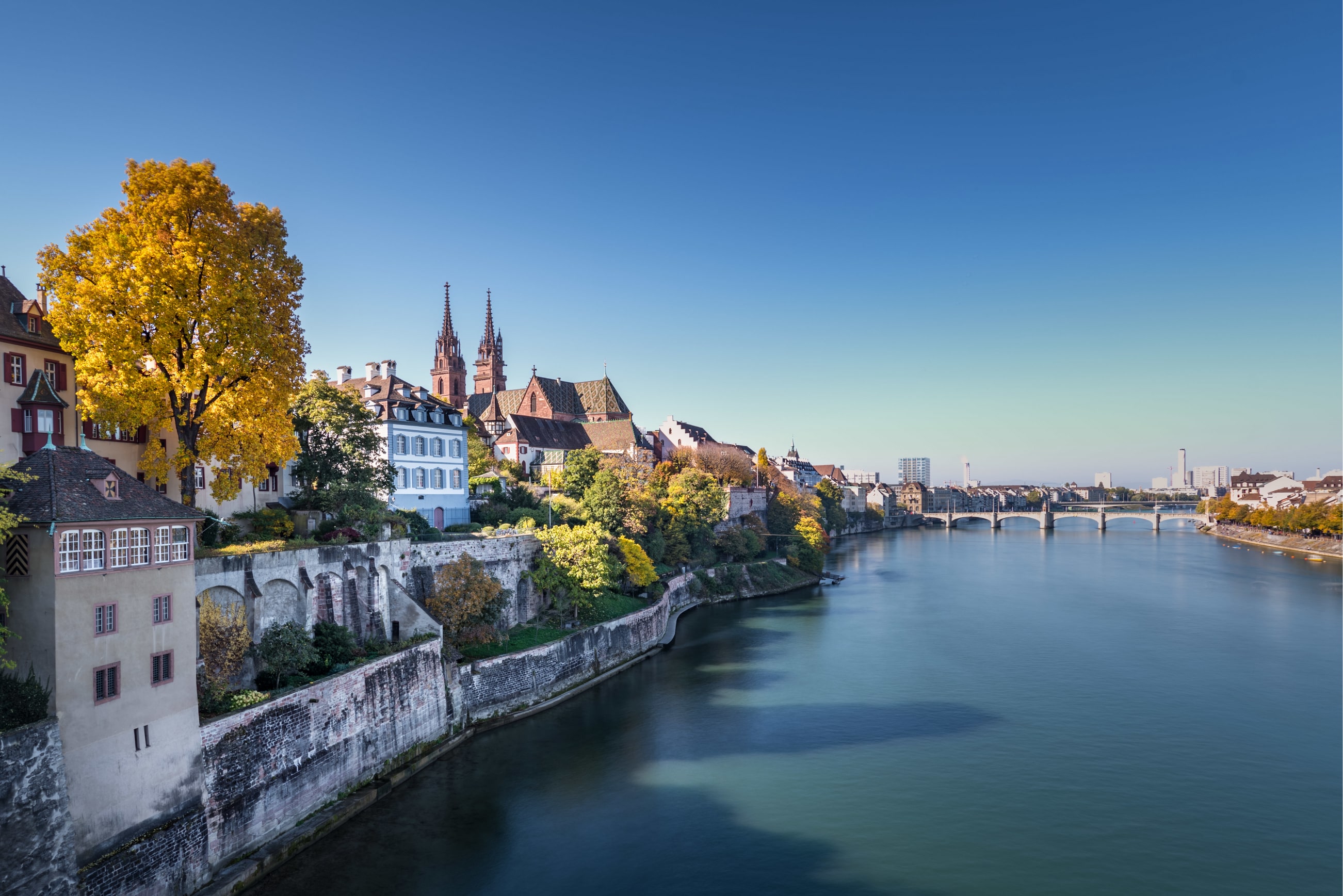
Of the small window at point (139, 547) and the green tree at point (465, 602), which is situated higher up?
the small window at point (139, 547)

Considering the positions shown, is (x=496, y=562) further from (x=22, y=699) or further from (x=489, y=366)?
(x=489, y=366)

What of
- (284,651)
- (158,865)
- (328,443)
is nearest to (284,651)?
(284,651)

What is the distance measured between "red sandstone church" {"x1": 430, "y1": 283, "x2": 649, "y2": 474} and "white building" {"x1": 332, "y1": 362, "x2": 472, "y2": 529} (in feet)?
65.4

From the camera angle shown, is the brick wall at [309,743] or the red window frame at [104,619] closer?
the red window frame at [104,619]

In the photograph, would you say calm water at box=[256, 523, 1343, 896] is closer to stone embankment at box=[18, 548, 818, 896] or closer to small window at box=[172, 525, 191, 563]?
stone embankment at box=[18, 548, 818, 896]

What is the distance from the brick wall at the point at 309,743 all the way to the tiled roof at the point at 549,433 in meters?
39.3

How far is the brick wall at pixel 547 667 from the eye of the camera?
93.4 ft

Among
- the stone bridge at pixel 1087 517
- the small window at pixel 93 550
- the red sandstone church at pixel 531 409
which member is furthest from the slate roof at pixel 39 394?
the stone bridge at pixel 1087 517

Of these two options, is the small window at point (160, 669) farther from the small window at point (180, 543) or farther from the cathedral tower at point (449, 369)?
the cathedral tower at point (449, 369)

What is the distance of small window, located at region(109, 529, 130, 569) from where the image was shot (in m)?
15.2

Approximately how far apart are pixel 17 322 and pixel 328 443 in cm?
1200

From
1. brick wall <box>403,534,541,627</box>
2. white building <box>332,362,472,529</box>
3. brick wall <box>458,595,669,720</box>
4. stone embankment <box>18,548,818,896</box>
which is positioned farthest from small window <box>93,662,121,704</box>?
white building <box>332,362,472,529</box>

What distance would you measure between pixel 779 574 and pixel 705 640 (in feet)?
77.0

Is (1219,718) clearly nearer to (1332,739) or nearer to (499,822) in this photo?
(1332,739)
